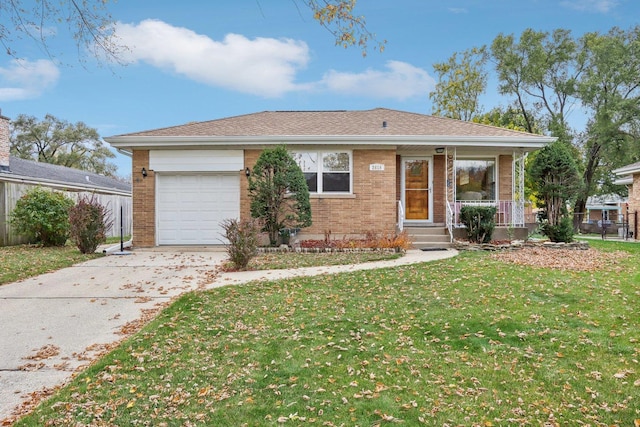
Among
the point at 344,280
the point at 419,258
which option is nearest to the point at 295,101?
the point at 419,258

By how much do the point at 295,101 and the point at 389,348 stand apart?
18.8 m

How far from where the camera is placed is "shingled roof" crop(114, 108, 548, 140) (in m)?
12.5

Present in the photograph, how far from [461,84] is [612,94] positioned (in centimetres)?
858

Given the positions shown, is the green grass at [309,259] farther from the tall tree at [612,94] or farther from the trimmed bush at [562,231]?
the tall tree at [612,94]

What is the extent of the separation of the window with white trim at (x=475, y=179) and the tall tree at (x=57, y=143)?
34.6 m

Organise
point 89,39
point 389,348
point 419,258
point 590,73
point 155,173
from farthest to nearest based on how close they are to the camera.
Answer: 1. point 590,73
2. point 155,173
3. point 419,258
4. point 89,39
5. point 389,348

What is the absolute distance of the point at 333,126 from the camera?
1347 centimetres

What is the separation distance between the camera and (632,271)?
25.1 ft

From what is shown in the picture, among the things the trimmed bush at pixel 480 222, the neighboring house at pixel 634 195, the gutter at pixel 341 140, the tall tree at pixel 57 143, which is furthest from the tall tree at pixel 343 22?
the tall tree at pixel 57 143

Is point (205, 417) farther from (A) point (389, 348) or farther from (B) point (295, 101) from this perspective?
(B) point (295, 101)

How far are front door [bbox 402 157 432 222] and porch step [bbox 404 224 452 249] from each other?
748mm

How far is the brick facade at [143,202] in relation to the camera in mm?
12516

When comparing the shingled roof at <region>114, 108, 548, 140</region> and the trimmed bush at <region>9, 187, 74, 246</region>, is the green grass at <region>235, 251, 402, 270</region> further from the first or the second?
the trimmed bush at <region>9, 187, 74, 246</region>

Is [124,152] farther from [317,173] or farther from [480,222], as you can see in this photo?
[480,222]
